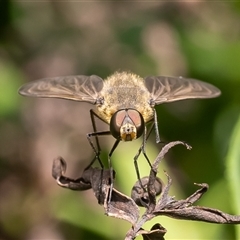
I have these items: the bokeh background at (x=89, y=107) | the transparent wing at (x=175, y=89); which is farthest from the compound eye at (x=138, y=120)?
the bokeh background at (x=89, y=107)

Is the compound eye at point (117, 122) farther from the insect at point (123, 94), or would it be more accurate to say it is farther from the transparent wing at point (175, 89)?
the transparent wing at point (175, 89)

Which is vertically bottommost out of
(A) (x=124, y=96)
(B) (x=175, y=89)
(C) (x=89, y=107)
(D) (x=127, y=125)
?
(D) (x=127, y=125)

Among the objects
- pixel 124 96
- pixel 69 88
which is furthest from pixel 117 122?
pixel 69 88

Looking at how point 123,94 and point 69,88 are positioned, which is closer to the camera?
point 123,94

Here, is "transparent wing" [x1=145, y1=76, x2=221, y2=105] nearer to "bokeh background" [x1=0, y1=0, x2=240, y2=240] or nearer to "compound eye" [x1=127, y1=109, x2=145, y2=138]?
"compound eye" [x1=127, y1=109, x2=145, y2=138]

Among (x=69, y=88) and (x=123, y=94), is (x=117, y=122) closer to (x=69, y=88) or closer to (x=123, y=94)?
(x=123, y=94)

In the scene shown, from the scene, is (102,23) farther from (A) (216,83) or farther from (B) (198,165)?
(B) (198,165)

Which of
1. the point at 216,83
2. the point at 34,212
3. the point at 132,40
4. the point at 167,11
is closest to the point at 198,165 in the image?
the point at 216,83

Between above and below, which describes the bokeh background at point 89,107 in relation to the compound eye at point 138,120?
above
